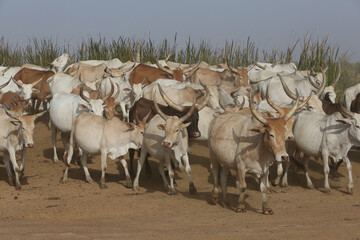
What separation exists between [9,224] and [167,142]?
292cm

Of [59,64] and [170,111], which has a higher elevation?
[170,111]

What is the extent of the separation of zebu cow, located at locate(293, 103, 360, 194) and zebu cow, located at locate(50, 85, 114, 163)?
4.01 meters

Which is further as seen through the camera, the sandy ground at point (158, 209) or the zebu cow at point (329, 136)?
the zebu cow at point (329, 136)

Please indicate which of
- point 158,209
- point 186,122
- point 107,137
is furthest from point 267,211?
point 107,137

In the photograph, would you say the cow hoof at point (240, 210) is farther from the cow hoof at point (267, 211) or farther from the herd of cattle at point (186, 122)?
the cow hoof at point (267, 211)

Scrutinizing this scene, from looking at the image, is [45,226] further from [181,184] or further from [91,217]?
[181,184]

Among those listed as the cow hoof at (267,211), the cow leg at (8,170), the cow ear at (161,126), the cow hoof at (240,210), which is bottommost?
the cow leg at (8,170)

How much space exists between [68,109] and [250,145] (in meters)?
5.84

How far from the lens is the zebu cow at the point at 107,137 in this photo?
482 inches

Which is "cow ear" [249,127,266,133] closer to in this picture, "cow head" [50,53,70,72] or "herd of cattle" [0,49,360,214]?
"herd of cattle" [0,49,360,214]

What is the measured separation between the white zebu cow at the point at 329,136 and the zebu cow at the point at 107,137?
117 inches

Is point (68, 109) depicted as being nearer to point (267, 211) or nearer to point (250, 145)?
point (250, 145)

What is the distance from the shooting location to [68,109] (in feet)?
47.0

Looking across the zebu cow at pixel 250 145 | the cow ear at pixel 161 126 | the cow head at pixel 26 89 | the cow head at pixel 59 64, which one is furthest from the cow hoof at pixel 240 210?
the cow head at pixel 59 64
